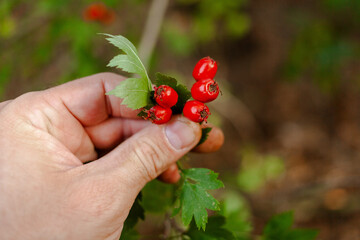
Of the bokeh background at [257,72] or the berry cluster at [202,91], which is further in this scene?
the bokeh background at [257,72]

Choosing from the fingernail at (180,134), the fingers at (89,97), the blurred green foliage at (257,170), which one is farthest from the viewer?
the blurred green foliage at (257,170)

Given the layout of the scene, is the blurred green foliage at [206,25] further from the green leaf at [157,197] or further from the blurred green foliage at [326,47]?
the green leaf at [157,197]

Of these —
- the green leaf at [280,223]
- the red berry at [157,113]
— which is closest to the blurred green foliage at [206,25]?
the green leaf at [280,223]

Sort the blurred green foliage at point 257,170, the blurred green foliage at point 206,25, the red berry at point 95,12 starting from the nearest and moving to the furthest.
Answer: the red berry at point 95,12 → the blurred green foliage at point 257,170 → the blurred green foliage at point 206,25

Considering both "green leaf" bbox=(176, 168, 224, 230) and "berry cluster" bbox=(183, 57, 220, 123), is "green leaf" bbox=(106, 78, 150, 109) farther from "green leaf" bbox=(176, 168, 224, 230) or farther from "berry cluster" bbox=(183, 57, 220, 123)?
"green leaf" bbox=(176, 168, 224, 230)

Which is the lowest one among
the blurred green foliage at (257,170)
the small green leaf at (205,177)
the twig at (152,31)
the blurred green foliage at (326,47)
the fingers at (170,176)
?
the blurred green foliage at (257,170)

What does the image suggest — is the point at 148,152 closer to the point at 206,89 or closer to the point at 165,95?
the point at 165,95

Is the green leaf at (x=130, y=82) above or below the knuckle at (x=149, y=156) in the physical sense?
above
